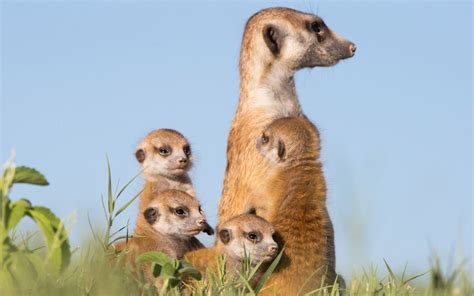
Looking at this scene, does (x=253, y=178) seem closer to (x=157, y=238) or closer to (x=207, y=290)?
(x=157, y=238)

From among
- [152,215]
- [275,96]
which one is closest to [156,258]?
[152,215]

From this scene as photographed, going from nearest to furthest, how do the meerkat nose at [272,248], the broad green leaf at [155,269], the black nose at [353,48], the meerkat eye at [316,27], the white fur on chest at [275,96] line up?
1. the broad green leaf at [155,269]
2. the meerkat nose at [272,248]
3. the white fur on chest at [275,96]
4. the meerkat eye at [316,27]
5. the black nose at [353,48]

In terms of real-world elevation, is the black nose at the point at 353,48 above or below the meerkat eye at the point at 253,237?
above

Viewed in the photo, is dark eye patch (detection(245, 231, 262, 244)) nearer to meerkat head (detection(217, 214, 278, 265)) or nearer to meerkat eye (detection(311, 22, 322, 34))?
meerkat head (detection(217, 214, 278, 265))

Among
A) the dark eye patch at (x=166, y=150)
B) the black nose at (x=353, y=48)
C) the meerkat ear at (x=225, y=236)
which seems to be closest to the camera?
the meerkat ear at (x=225, y=236)

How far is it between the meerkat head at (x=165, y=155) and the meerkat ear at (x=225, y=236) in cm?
184

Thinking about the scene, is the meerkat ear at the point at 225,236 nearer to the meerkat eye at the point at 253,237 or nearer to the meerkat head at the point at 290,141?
the meerkat eye at the point at 253,237

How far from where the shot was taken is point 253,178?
7.54 metres

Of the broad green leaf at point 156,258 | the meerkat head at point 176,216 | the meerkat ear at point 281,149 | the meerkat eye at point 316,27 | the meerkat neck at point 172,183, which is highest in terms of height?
the meerkat eye at point 316,27

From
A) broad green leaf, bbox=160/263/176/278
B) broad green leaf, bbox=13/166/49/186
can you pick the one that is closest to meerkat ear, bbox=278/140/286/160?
broad green leaf, bbox=160/263/176/278

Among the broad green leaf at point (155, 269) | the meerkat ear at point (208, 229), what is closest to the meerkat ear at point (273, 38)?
the meerkat ear at point (208, 229)

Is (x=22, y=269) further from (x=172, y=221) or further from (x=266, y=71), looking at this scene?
(x=266, y=71)

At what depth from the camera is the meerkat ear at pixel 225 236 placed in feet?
21.7

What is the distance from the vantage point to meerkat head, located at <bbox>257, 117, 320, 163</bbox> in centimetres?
695
